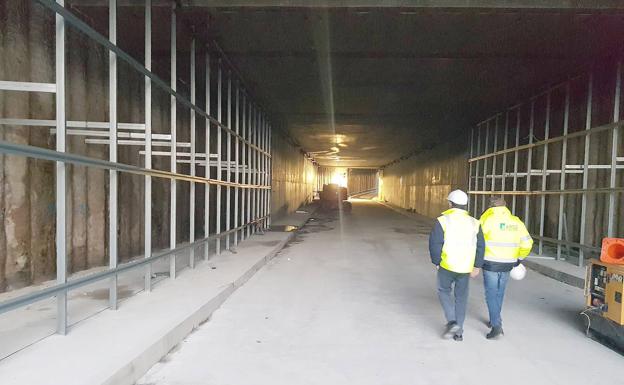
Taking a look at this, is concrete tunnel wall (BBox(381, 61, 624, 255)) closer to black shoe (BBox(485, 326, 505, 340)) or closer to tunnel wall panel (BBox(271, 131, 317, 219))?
black shoe (BBox(485, 326, 505, 340))

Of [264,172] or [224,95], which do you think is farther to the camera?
[264,172]

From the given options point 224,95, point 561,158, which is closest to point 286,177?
point 224,95

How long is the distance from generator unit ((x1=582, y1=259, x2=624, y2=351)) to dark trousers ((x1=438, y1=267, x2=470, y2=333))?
1.45 meters

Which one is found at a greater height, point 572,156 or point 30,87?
point 30,87

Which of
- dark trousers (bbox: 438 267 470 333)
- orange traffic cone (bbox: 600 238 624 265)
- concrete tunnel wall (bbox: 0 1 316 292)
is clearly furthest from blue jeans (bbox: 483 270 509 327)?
concrete tunnel wall (bbox: 0 1 316 292)

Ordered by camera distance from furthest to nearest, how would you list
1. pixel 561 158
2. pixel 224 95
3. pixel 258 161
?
pixel 258 161 → pixel 224 95 → pixel 561 158

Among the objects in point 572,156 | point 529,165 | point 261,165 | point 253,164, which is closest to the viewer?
point 572,156

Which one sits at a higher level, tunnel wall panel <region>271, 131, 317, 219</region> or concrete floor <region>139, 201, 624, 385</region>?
tunnel wall panel <region>271, 131, 317, 219</region>

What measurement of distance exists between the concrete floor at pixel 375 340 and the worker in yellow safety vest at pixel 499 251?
40 centimetres

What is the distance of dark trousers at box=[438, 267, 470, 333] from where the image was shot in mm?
4723

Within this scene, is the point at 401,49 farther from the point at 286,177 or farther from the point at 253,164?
the point at 286,177

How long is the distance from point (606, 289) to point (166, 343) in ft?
15.4

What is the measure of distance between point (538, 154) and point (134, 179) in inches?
401

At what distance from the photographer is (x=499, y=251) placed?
4758 millimetres
